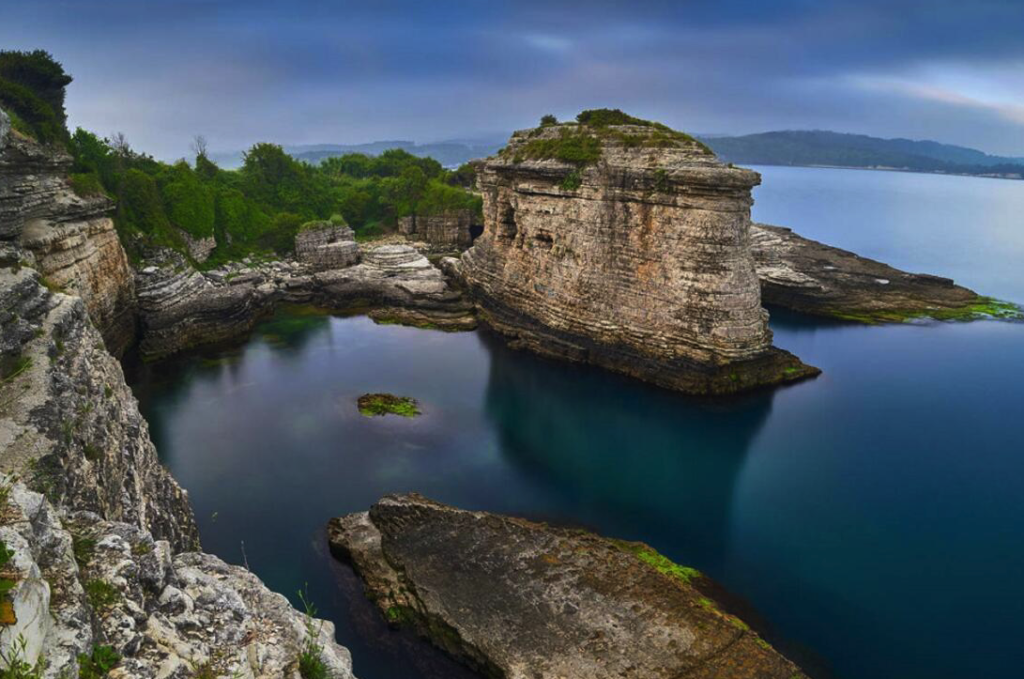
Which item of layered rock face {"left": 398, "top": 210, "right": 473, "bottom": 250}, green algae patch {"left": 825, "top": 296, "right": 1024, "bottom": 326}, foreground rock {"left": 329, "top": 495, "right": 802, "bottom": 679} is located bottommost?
foreground rock {"left": 329, "top": 495, "right": 802, "bottom": 679}

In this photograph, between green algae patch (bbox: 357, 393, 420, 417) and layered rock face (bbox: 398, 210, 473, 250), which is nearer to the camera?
green algae patch (bbox: 357, 393, 420, 417)

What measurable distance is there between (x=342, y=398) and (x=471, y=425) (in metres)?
6.25

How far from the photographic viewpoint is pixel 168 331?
2930 cm

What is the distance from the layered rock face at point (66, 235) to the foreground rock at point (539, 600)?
14.2 meters

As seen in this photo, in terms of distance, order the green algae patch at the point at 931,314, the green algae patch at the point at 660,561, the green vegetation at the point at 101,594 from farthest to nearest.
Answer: the green algae patch at the point at 931,314
the green algae patch at the point at 660,561
the green vegetation at the point at 101,594

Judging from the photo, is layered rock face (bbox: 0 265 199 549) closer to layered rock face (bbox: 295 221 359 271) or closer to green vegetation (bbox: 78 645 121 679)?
green vegetation (bbox: 78 645 121 679)

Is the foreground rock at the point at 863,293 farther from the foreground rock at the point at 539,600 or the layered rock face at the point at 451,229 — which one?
the foreground rock at the point at 539,600

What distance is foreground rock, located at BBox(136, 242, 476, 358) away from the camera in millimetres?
29344

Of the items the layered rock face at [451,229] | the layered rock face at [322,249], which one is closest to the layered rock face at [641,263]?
the layered rock face at [322,249]

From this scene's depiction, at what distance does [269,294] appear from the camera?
36.6 meters

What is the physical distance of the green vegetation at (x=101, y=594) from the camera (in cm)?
496

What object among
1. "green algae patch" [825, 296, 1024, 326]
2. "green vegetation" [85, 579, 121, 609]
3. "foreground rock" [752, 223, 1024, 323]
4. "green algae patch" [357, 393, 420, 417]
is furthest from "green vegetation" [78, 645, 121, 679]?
"green algae patch" [825, 296, 1024, 326]

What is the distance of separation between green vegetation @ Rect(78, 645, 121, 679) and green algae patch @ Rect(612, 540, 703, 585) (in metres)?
12.7

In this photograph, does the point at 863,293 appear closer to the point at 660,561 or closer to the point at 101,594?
the point at 660,561
